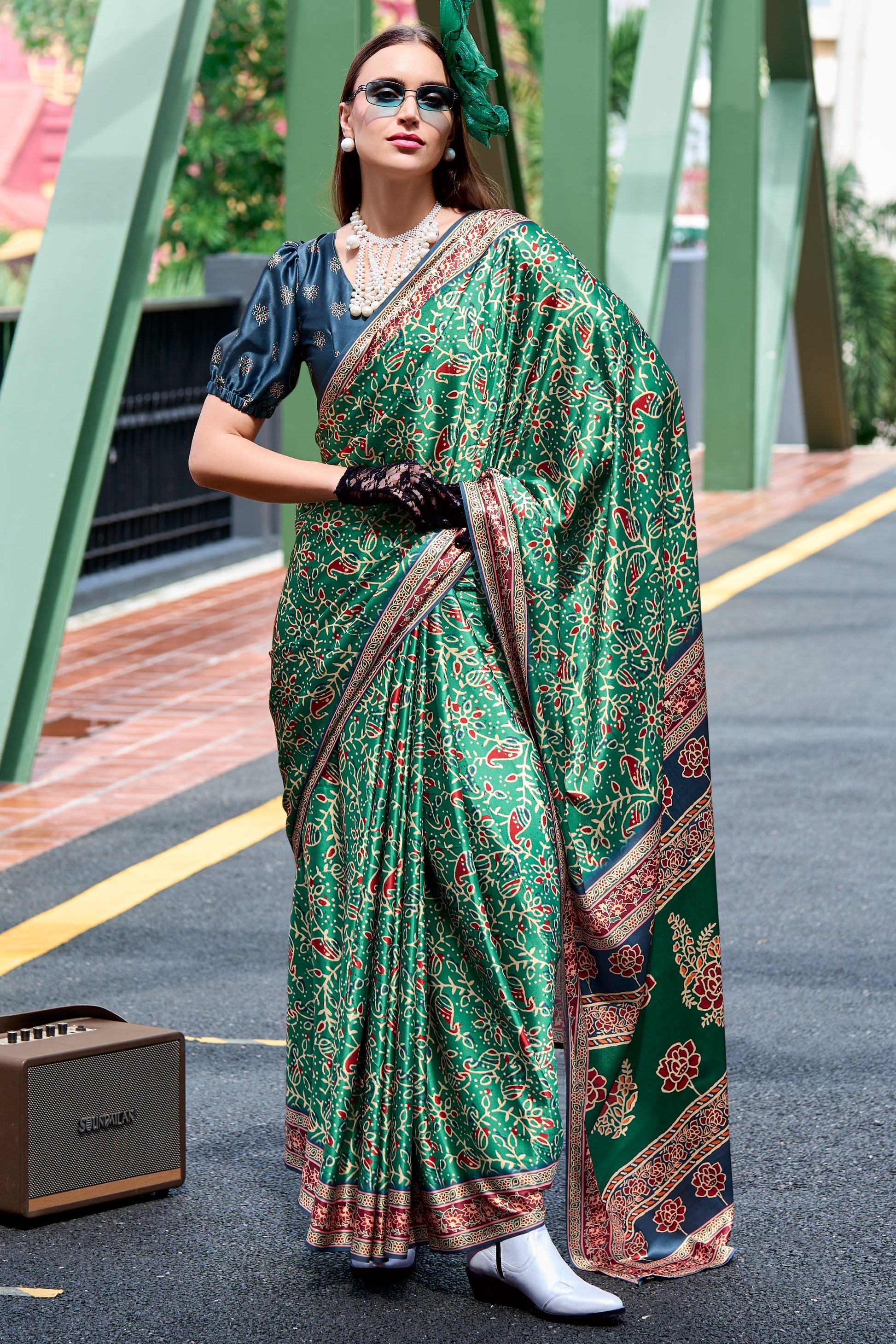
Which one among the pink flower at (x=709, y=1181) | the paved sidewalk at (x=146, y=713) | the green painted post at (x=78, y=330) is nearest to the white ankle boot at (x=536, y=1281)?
the pink flower at (x=709, y=1181)

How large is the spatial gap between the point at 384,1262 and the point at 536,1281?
24 cm

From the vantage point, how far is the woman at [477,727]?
3152 millimetres

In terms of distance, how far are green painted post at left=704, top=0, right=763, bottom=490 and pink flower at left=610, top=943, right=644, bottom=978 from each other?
12.5m

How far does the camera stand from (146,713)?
8.03m

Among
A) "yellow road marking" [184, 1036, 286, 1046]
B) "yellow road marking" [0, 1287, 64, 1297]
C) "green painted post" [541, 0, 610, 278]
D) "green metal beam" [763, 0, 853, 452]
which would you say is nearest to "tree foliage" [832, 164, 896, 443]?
"green metal beam" [763, 0, 853, 452]

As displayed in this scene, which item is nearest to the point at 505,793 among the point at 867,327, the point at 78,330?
the point at 78,330

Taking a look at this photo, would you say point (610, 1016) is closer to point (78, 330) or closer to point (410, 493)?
point (410, 493)

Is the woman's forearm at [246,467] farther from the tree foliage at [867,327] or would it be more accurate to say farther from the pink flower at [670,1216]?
the tree foliage at [867,327]

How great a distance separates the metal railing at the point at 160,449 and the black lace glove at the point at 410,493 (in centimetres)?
733

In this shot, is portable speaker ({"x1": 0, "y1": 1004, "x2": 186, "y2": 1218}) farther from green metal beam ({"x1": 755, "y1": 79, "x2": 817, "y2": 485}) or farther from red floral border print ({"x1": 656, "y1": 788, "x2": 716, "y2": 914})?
green metal beam ({"x1": 755, "y1": 79, "x2": 817, "y2": 485})

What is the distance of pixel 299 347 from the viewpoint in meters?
3.32

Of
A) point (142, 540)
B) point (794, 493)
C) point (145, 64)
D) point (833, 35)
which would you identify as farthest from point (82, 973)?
point (833, 35)

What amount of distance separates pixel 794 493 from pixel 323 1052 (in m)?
13.0

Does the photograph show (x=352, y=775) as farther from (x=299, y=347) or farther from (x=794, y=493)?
(x=794, y=493)
